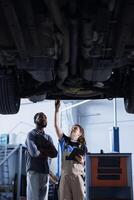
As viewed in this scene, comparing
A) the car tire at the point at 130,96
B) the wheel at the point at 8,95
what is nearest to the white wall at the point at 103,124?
the car tire at the point at 130,96

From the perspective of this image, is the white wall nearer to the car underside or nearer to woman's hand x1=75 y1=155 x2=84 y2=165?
woman's hand x1=75 y1=155 x2=84 y2=165

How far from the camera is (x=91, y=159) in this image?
3508mm

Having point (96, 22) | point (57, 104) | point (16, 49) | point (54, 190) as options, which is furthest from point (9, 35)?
point (54, 190)

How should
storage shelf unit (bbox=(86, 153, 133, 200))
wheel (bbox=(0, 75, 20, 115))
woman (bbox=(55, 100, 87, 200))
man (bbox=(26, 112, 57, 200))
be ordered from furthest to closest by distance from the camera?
woman (bbox=(55, 100, 87, 200)), man (bbox=(26, 112, 57, 200)), storage shelf unit (bbox=(86, 153, 133, 200)), wheel (bbox=(0, 75, 20, 115))

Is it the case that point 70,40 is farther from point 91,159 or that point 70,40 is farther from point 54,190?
point 54,190

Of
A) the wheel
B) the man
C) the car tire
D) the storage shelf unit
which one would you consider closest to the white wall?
the man

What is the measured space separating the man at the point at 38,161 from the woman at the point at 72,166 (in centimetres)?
18

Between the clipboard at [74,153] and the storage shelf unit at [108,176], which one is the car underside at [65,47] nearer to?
the storage shelf unit at [108,176]

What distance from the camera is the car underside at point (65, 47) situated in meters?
1.72

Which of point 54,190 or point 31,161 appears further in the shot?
point 54,190

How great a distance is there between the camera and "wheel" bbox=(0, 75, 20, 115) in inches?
97.3

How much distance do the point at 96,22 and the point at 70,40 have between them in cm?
25

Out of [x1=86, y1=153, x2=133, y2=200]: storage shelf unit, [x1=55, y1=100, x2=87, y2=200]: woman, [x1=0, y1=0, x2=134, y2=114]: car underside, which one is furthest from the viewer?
[x1=55, y1=100, x2=87, y2=200]: woman

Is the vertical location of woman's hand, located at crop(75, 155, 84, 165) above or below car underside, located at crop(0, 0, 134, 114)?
below
